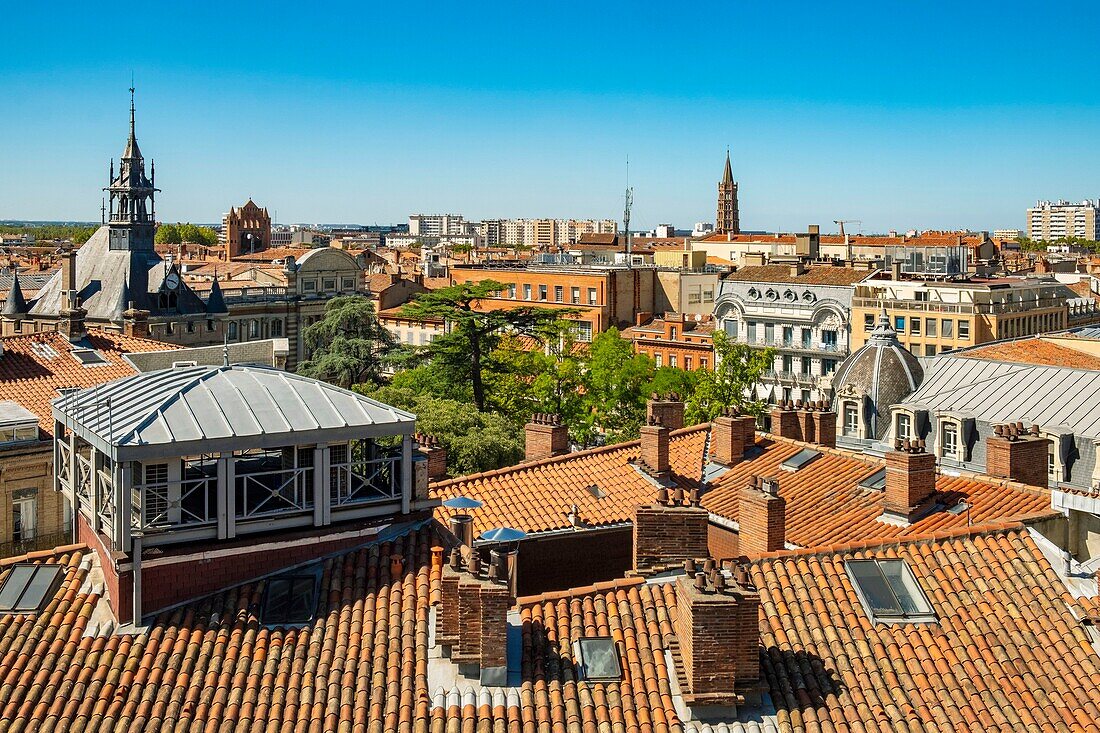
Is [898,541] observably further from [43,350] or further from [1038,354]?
[1038,354]

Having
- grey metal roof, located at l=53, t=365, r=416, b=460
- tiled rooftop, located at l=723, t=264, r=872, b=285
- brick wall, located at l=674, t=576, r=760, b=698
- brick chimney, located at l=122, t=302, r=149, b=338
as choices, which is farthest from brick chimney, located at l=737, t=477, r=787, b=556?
tiled rooftop, located at l=723, t=264, r=872, b=285

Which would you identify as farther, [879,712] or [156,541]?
[156,541]

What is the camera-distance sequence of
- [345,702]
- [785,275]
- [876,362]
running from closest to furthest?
[345,702], [876,362], [785,275]

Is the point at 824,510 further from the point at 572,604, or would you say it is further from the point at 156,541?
the point at 156,541

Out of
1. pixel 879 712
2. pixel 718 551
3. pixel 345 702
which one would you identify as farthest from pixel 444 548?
pixel 718 551

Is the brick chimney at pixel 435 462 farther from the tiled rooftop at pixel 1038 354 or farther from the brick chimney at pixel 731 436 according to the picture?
the tiled rooftop at pixel 1038 354

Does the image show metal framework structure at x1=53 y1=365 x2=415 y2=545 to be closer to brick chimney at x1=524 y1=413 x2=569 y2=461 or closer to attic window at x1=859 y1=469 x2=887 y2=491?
brick chimney at x1=524 y1=413 x2=569 y2=461
